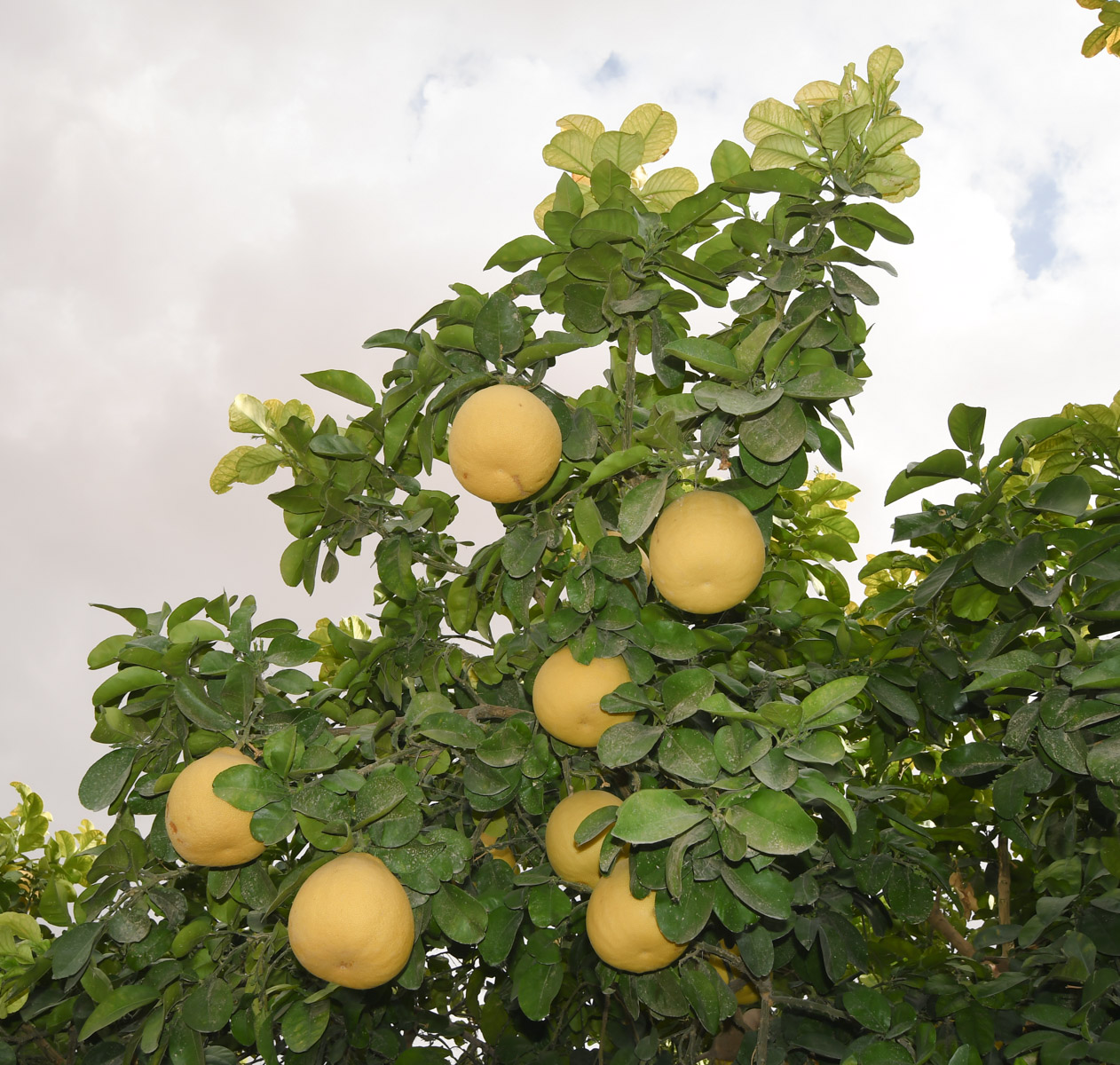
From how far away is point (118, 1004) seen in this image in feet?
7.13

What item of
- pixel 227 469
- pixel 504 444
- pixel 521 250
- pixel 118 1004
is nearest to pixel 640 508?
pixel 504 444

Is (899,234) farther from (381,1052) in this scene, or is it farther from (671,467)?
(381,1052)

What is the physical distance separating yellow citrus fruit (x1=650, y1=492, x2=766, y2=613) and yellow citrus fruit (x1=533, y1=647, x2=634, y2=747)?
0.65 ft

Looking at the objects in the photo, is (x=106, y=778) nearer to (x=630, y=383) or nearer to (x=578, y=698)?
(x=578, y=698)

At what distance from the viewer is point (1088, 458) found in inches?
99.0

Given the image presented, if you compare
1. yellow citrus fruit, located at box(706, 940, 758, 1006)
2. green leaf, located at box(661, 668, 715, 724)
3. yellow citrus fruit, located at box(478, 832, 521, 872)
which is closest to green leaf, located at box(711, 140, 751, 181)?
→ green leaf, located at box(661, 668, 715, 724)

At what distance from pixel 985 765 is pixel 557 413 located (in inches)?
52.6

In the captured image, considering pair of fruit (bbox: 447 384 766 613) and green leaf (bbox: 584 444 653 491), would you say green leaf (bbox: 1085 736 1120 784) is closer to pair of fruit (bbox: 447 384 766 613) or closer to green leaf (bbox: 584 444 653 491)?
pair of fruit (bbox: 447 384 766 613)

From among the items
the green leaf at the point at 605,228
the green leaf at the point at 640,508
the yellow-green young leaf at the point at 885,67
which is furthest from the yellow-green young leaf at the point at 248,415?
the yellow-green young leaf at the point at 885,67

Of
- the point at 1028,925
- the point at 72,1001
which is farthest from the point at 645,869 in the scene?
the point at 72,1001

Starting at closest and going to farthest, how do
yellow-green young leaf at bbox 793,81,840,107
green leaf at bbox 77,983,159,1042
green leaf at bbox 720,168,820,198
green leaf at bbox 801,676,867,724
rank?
1. green leaf at bbox 801,676,867,724
2. green leaf at bbox 720,168,820,198
3. yellow-green young leaf at bbox 793,81,840,107
4. green leaf at bbox 77,983,159,1042

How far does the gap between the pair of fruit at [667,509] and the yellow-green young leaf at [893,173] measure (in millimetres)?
693

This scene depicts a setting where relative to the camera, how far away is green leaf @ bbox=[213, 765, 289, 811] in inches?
69.2

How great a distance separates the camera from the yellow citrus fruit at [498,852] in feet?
8.27
